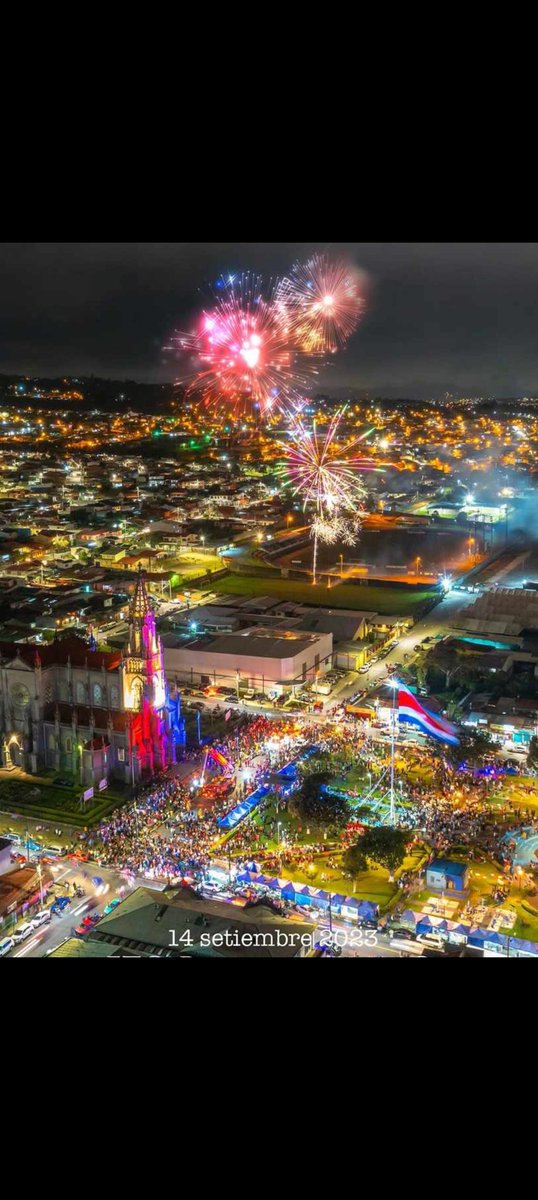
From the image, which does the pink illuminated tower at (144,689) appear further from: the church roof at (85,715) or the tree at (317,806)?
the tree at (317,806)

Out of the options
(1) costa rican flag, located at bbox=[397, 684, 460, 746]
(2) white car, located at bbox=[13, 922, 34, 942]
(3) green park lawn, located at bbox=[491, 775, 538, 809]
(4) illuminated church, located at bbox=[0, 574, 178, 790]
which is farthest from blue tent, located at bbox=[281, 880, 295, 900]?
(4) illuminated church, located at bbox=[0, 574, 178, 790]

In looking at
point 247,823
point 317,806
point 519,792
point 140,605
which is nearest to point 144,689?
point 140,605

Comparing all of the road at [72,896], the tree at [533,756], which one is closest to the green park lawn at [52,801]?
the road at [72,896]

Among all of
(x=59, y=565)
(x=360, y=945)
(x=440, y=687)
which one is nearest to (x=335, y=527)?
(x=59, y=565)

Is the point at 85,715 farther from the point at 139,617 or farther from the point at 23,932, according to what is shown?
the point at 23,932

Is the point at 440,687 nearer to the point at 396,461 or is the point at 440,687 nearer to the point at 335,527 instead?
the point at 335,527

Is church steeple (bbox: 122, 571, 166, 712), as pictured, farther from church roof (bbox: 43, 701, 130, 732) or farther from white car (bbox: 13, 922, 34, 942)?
white car (bbox: 13, 922, 34, 942)
